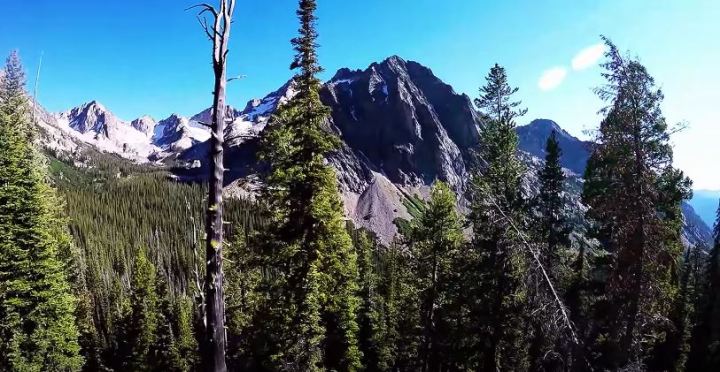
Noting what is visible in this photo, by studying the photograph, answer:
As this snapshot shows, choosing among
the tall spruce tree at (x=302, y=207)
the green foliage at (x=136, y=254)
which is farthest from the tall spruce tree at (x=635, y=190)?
the green foliage at (x=136, y=254)

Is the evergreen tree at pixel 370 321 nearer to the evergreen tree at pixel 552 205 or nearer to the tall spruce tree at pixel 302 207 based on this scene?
the evergreen tree at pixel 552 205

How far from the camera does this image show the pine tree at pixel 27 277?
64.1ft

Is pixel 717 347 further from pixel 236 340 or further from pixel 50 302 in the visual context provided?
pixel 50 302

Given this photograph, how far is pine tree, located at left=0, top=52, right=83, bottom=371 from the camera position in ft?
64.1

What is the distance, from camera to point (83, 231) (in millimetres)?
114812

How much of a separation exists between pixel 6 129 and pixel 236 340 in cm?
2817

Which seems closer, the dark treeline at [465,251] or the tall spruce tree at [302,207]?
the dark treeline at [465,251]

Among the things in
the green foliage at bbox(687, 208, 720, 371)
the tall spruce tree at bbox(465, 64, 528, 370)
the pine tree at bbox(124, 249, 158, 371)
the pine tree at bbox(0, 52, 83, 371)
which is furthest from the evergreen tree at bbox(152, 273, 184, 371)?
the green foliage at bbox(687, 208, 720, 371)

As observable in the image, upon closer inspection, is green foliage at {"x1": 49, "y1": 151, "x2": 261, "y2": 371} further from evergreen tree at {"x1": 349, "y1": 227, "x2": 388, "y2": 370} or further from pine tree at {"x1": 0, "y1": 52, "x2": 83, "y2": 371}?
evergreen tree at {"x1": 349, "y1": 227, "x2": 388, "y2": 370}

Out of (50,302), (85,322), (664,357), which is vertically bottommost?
(664,357)

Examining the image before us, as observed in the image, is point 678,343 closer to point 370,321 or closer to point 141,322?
point 370,321

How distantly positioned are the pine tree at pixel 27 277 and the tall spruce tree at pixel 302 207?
34.8ft

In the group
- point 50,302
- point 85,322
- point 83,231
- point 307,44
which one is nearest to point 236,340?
point 85,322

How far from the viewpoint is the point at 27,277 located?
20188 millimetres
